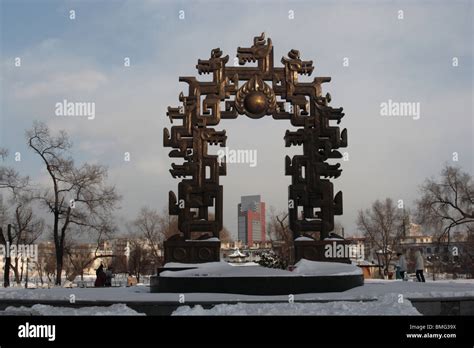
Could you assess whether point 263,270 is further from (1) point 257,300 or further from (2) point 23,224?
(2) point 23,224

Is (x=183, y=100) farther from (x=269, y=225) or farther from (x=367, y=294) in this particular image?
(x=269, y=225)

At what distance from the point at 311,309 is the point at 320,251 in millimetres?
4951

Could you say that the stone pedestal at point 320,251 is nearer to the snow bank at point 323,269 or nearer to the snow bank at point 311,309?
the snow bank at point 323,269

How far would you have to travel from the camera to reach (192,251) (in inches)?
583

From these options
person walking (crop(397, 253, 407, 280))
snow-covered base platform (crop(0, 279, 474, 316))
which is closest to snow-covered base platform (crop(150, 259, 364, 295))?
snow-covered base platform (crop(0, 279, 474, 316))

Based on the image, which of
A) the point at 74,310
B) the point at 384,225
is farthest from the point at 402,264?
the point at 384,225

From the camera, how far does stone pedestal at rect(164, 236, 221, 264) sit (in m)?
14.8

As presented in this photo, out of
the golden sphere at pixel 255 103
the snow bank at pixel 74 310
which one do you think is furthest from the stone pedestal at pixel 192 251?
the golden sphere at pixel 255 103

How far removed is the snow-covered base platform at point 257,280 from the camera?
12.7 m

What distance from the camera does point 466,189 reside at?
117 ft

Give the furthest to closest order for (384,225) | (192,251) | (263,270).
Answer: (384,225) → (192,251) → (263,270)

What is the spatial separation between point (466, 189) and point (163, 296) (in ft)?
97.2

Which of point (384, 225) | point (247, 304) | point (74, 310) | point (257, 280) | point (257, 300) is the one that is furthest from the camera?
point (384, 225)
